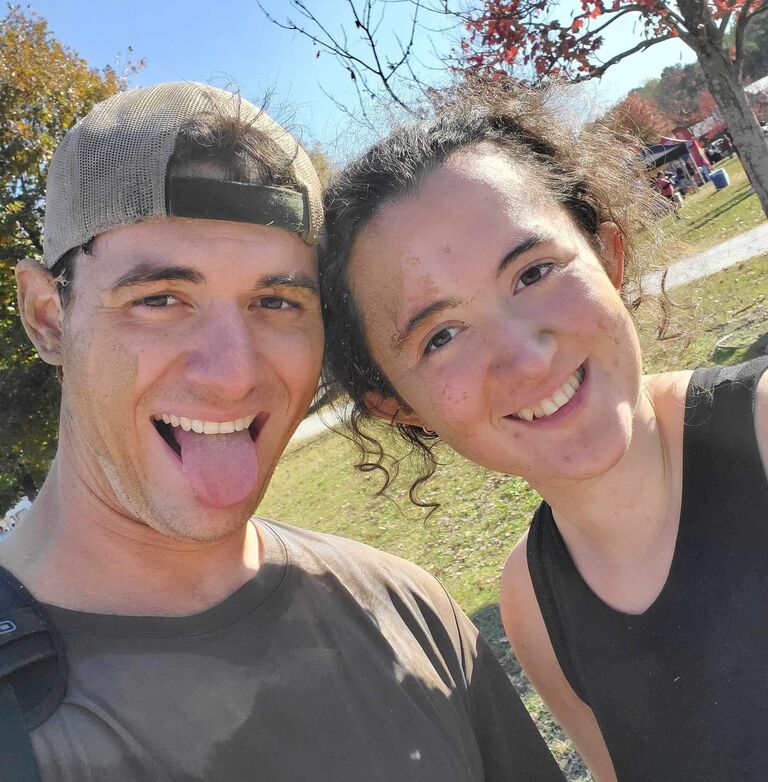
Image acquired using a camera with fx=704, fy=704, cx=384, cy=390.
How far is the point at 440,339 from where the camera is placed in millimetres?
1992

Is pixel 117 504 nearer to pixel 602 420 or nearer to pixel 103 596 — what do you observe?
pixel 103 596

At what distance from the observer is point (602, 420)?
186cm

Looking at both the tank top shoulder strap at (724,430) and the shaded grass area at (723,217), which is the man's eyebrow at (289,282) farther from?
the shaded grass area at (723,217)

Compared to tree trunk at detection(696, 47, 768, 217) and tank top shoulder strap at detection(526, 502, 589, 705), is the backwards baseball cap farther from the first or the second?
tree trunk at detection(696, 47, 768, 217)

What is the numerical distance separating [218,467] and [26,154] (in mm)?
8676

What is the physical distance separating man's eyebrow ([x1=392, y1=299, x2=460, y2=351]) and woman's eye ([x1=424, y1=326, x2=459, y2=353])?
0.06m

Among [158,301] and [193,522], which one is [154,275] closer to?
[158,301]

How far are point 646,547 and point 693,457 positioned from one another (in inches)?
11.4

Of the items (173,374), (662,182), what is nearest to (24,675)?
(173,374)

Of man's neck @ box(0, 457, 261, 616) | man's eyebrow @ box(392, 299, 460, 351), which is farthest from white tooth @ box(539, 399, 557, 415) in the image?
man's neck @ box(0, 457, 261, 616)

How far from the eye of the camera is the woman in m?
1.75

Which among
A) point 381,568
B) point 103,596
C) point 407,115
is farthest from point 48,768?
point 407,115

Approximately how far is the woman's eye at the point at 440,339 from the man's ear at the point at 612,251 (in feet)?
1.93

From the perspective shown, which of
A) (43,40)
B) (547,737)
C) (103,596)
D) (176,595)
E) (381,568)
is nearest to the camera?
(103,596)
